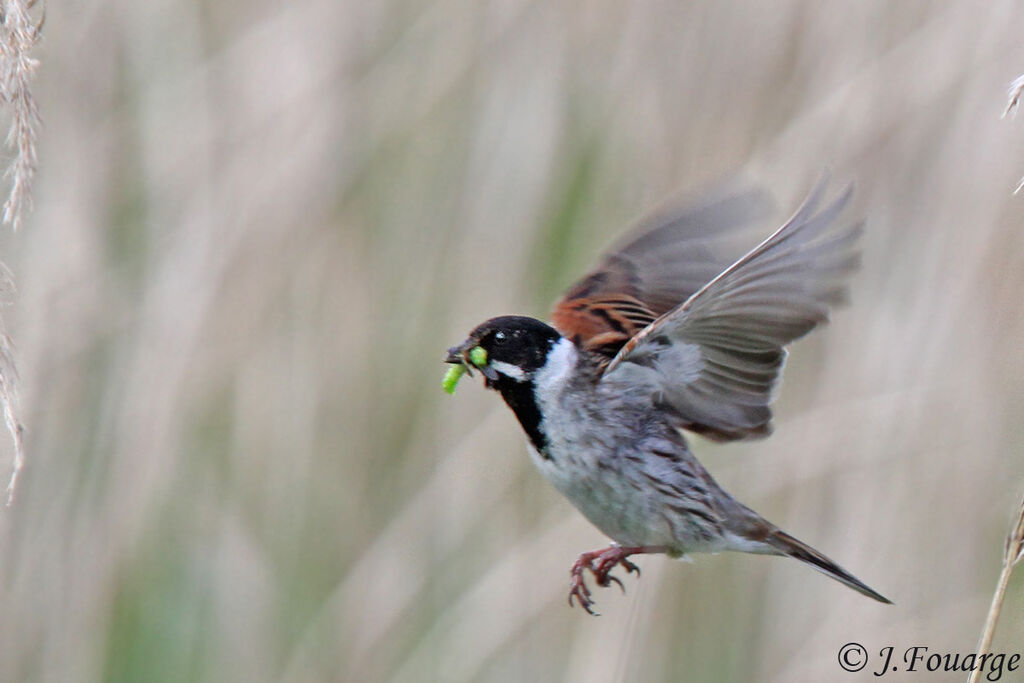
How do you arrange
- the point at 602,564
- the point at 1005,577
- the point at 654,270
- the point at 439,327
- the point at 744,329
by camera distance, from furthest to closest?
the point at 439,327
the point at 654,270
the point at 602,564
the point at 744,329
the point at 1005,577

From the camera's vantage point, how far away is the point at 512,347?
179cm

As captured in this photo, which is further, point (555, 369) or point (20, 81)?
point (555, 369)

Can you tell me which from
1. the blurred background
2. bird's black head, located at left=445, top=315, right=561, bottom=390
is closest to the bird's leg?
bird's black head, located at left=445, top=315, right=561, bottom=390

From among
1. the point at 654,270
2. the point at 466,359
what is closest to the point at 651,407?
Answer: the point at 466,359

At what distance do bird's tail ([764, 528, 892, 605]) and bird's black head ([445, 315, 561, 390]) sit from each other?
1.57 feet

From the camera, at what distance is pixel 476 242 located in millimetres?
2689

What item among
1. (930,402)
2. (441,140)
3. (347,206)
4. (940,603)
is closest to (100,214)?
(347,206)

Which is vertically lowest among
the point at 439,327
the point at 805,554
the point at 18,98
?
the point at 805,554

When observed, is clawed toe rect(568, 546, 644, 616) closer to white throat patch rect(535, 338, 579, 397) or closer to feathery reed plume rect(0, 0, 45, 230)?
white throat patch rect(535, 338, 579, 397)

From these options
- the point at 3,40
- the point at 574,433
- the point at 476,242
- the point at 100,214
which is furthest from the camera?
the point at 476,242

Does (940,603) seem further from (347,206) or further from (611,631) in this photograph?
(347,206)

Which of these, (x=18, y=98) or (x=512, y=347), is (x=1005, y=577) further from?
(x=18, y=98)

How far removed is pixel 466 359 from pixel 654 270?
546 mm

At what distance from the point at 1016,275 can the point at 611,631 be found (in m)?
1.03
